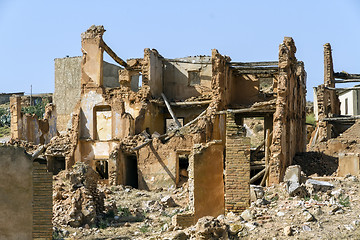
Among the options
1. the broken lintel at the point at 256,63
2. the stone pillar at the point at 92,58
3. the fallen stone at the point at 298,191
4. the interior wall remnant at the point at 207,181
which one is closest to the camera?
the fallen stone at the point at 298,191

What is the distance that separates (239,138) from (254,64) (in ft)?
45.9

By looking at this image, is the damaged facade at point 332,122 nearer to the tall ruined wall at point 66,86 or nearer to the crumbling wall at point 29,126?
the crumbling wall at point 29,126

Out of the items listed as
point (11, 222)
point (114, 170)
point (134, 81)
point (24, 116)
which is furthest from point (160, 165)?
point (134, 81)

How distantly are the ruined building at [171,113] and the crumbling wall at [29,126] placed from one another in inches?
151

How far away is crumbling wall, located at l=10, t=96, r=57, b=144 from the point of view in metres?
→ 30.0

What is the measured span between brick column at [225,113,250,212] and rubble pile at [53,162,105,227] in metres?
5.18

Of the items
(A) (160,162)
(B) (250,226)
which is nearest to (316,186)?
(B) (250,226)

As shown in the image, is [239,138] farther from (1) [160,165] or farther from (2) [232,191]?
(1) [160,165]

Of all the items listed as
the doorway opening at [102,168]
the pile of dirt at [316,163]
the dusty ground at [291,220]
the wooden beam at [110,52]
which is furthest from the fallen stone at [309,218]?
the wooden beam at [110,52]

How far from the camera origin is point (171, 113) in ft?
90.3

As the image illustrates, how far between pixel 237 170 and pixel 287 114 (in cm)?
1112

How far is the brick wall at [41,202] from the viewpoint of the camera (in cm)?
1120

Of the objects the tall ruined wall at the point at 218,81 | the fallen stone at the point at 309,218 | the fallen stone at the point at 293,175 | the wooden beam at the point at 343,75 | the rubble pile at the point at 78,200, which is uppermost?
the wooden beam at the point at 343,75

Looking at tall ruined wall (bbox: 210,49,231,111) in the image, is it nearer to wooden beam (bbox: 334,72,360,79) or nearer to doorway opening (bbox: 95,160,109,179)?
doorway opening (bbox: 95,160,109,179)
